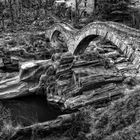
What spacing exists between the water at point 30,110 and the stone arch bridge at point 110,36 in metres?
7.62

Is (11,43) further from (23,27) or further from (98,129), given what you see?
(98,129)

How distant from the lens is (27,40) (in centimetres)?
3619

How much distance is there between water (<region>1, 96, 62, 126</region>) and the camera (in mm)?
19117

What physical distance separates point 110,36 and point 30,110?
9.78m

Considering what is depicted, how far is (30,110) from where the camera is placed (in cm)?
2084

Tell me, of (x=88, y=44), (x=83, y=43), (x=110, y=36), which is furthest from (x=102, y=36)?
(x=88, y=44)

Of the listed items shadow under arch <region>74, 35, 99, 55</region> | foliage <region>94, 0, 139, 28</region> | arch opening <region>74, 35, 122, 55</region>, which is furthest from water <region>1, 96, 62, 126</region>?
foliage <region>94, 0, 139, 28</region>

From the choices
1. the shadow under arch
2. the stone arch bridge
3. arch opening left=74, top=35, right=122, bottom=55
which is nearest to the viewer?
the stone arch bridge

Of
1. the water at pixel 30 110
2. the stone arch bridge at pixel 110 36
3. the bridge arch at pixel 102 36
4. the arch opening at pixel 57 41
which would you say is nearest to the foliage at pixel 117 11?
the arch opening at pixel 57 41

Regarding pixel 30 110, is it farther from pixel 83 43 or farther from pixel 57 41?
pixel 57 41

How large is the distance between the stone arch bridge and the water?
7617mm

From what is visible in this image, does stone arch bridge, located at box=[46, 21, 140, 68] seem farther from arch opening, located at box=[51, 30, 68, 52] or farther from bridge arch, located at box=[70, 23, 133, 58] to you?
arch opening, located at box=[51, 30, 68, 52]

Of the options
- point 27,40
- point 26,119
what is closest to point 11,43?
point 27,40

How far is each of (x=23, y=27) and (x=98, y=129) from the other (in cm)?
3675
